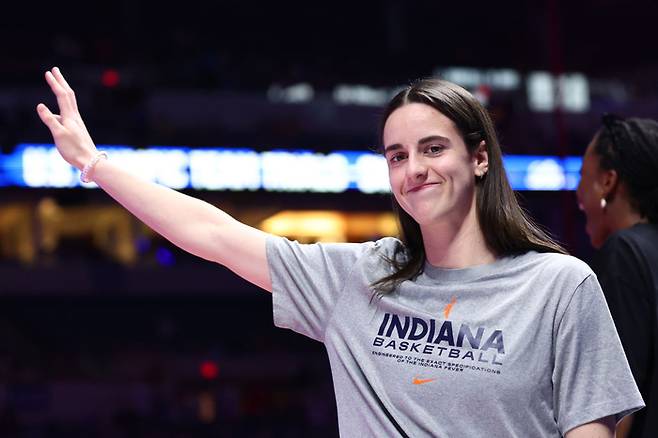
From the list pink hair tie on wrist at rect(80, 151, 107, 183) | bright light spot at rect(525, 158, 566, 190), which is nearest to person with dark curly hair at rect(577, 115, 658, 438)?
pink hair tie on wrist at rect(80, 151, 107, 183)

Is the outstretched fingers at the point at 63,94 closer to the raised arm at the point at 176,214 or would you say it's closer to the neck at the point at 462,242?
the raised arm at the point at 176,214

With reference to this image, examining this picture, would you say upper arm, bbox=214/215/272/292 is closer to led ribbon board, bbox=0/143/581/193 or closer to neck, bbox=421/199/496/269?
neck, bbox=421/199/496/269

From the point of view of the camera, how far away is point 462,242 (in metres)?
1.59

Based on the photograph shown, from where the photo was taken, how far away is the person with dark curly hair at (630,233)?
1871mm

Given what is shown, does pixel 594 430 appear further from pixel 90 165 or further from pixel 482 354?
pixel 90 165

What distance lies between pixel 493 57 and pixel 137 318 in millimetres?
6265

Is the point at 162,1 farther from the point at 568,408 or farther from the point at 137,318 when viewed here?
the point at 568,408

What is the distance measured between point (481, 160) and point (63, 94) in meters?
0.74

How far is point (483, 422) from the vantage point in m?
1.42

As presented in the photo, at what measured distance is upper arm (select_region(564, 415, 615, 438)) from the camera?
4.64ft

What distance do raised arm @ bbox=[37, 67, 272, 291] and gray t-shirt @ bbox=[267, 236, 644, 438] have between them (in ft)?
0.57

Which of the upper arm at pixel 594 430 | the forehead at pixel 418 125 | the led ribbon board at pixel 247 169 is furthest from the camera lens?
the led ribbon board at pixel 247 169

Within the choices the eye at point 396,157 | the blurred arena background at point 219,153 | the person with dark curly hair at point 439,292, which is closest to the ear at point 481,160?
the person with dark curly hair at point 439,292

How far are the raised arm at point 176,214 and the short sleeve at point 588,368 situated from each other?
1.62 feet
